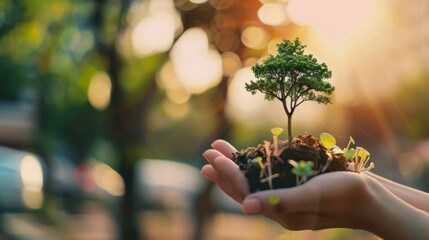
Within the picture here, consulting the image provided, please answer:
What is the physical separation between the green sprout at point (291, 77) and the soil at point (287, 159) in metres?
0.08

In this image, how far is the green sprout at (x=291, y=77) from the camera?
162cm

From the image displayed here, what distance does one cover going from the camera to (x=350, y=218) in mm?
1475

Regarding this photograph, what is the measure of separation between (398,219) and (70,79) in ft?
16.0

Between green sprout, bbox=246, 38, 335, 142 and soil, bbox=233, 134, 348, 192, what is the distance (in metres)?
0.08

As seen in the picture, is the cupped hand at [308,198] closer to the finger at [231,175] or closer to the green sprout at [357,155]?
the finger at [231,175]

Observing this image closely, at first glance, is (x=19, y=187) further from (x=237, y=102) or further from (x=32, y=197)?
(x=237, y=102)

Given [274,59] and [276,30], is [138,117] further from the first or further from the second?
[274,59]

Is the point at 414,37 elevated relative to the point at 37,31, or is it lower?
lower

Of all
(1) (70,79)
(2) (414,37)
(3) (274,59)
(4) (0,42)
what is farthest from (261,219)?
(3) (274,59)

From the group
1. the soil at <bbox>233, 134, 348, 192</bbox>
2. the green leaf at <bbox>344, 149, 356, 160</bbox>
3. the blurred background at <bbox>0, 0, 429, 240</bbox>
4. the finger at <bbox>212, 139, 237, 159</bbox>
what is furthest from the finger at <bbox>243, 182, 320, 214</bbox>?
the blurred background at <bbox>0, 0, 429, 240</bbox>

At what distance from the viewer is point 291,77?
1644mm

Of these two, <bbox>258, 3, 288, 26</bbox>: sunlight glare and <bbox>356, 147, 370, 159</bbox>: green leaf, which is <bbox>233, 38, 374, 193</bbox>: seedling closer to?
<bbox>356, 147, 370, 159</bbox>: green leaf

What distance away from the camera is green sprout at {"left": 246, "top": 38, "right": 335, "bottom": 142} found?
1620 millimetres

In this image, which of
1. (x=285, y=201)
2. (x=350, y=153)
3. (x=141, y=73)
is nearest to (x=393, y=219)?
(x=350, y=153)
